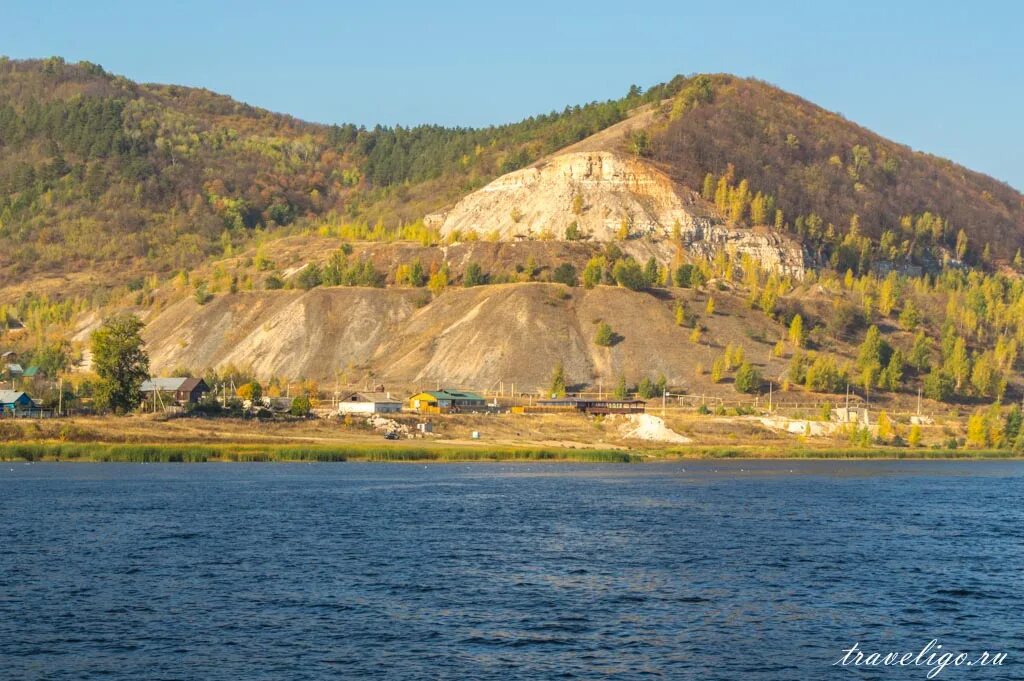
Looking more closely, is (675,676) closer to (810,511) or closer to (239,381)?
(810,511)

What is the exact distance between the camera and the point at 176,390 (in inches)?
6639

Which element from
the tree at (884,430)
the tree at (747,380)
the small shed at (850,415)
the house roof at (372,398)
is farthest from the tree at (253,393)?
the tree at (884,430)

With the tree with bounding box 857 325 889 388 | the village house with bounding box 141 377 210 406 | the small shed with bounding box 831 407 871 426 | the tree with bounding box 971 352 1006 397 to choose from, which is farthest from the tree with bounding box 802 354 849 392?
the village house with bounding box 141 377 210 406

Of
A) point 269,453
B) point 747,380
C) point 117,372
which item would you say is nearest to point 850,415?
point 747,380

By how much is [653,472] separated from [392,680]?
8976cm

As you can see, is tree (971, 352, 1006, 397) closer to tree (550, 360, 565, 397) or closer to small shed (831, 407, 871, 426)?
small shed (831, 407, 871, 426)

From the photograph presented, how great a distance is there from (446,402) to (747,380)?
150 ft

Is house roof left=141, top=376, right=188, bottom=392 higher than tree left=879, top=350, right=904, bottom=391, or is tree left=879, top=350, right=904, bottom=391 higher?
tree left=879, top=350, right=904, bottom=391

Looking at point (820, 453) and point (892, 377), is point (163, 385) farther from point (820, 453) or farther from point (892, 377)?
point (892, 377)

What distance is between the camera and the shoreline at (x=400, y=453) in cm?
12519

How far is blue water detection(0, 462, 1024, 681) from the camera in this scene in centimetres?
4381

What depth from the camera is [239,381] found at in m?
194

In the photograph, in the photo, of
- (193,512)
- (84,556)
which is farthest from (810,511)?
(84,556)

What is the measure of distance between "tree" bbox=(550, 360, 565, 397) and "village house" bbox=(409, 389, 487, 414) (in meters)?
13.0
